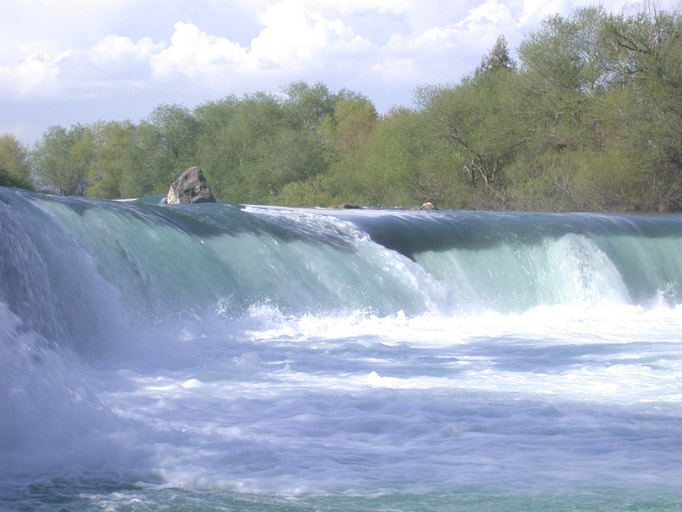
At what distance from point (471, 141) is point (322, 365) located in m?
25.8

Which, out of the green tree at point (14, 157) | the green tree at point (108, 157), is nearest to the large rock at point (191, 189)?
the green tree at point (108, 157)

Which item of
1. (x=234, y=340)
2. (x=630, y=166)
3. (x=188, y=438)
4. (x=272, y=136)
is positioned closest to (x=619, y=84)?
(x=630, y=166)

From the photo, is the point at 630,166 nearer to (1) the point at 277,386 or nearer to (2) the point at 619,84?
(2) the point at 619,84

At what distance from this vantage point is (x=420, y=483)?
13.8 feet

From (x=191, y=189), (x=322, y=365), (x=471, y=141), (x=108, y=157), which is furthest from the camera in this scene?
(x=108, y=157)

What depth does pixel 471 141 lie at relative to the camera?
31.7 meters

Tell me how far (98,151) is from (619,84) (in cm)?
3360

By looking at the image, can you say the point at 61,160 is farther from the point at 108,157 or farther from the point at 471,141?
the point at 471,141

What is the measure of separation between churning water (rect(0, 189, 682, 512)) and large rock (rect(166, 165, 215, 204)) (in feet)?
21.2

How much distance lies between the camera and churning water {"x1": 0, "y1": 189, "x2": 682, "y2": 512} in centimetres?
421

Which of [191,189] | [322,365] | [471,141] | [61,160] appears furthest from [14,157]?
[322,365]

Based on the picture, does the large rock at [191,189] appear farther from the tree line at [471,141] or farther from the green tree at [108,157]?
the green tree at [108,157]

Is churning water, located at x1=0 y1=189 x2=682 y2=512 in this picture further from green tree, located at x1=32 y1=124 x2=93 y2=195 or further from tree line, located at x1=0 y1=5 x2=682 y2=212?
green tree, located at x1=32 y1=124 x2=93 y2=195

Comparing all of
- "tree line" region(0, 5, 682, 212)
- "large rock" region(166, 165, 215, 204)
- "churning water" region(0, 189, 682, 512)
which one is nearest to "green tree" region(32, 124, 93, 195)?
"tree line" region(0, 5, 682, 212)
